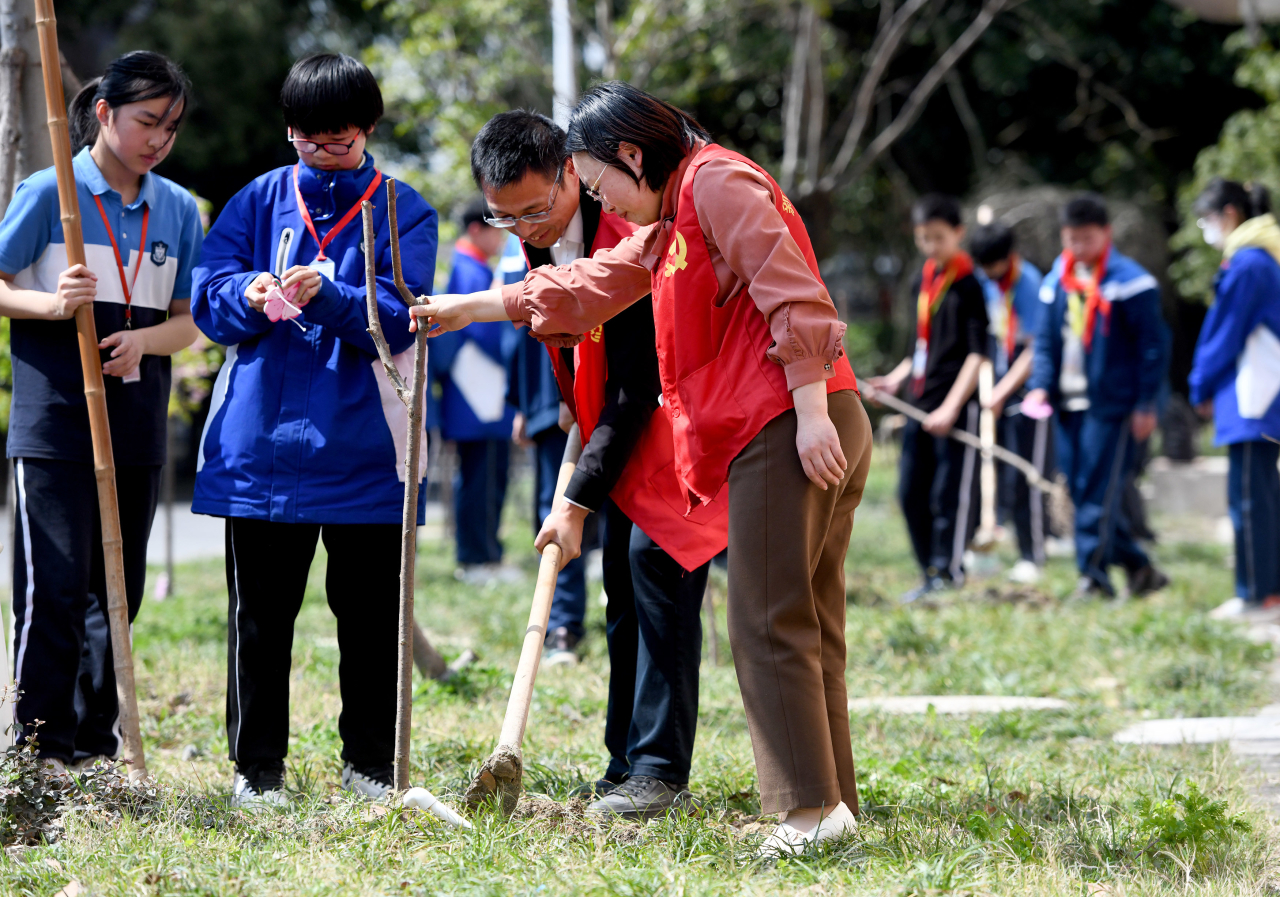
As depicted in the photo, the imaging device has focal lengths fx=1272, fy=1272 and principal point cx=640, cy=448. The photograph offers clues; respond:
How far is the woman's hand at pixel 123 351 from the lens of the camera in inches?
126

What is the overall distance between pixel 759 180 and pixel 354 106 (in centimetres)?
101

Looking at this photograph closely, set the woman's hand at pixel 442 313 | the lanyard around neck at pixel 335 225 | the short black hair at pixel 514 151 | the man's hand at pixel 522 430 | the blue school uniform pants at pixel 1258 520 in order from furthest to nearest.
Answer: the blue school uniform pants at pixel 1258 520 → the man's hand at pixel 522 430 → the lanyard around neck at pixel 335 225 → the short black hair at pixel 514 151 → the woman's hand at pixel 442 313

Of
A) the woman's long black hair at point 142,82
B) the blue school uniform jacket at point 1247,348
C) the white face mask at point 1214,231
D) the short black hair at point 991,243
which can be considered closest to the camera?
the woman's long black hair at point 142,82

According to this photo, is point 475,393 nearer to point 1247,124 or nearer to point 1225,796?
point 1225,796

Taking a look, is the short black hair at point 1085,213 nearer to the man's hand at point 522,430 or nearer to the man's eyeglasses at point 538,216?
the man's hand at point 522,430

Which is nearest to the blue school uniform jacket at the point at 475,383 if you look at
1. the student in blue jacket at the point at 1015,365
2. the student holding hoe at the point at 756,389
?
the student in blue jacket at the point at 1015,365

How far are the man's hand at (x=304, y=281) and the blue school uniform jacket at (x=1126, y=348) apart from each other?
4886 millimetres

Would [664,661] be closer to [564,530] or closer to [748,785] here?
[564,530]

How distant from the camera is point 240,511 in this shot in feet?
9.73

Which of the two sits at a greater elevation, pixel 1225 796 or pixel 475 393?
pixel 475 393

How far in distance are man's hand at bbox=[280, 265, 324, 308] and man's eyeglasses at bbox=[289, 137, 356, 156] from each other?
0.33 metres

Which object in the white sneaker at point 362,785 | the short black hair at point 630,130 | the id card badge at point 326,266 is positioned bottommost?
the white sneaker at point 362,785

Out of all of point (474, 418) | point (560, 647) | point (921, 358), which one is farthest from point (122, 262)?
point (921, 358)

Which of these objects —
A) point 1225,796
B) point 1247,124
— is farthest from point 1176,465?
point 1225,796
